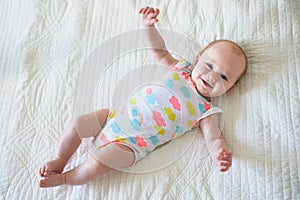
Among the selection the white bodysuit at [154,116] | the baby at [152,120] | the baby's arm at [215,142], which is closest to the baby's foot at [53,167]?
the baby at [152,120]

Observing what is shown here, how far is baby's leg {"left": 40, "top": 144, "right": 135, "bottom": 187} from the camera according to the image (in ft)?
2.85

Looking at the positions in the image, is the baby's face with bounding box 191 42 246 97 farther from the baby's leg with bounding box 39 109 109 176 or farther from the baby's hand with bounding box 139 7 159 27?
the baby's leg with bounding box 39 109 109 176

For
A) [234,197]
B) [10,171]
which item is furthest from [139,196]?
[10,171]

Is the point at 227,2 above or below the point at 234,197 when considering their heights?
above

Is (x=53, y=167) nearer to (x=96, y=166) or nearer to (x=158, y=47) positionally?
(x=96, y=166)

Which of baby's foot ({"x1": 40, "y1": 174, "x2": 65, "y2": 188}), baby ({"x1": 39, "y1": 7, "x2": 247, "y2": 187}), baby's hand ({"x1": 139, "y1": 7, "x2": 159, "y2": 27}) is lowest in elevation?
baby's foot ({"x1": 40, "y1": 174, "x2": 65, "y2": 188})

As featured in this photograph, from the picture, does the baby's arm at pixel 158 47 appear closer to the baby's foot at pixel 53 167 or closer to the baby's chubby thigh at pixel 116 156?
the baby's chubby thigh at pixel 116 156

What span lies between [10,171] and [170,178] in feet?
1.38

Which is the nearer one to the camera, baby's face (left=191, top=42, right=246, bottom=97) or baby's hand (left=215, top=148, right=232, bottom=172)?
baby's hand (left=215, top=148, right=232, bottom=172)

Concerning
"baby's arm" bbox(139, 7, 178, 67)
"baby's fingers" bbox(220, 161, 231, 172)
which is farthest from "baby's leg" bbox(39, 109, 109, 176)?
"baby's fingers" bbox(220, 161, 231, 172)

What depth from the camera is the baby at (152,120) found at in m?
0.89

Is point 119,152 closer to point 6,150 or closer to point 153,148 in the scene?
point 153,148

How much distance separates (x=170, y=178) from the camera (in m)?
0.89

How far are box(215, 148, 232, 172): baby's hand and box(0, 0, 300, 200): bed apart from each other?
75 millimetres
